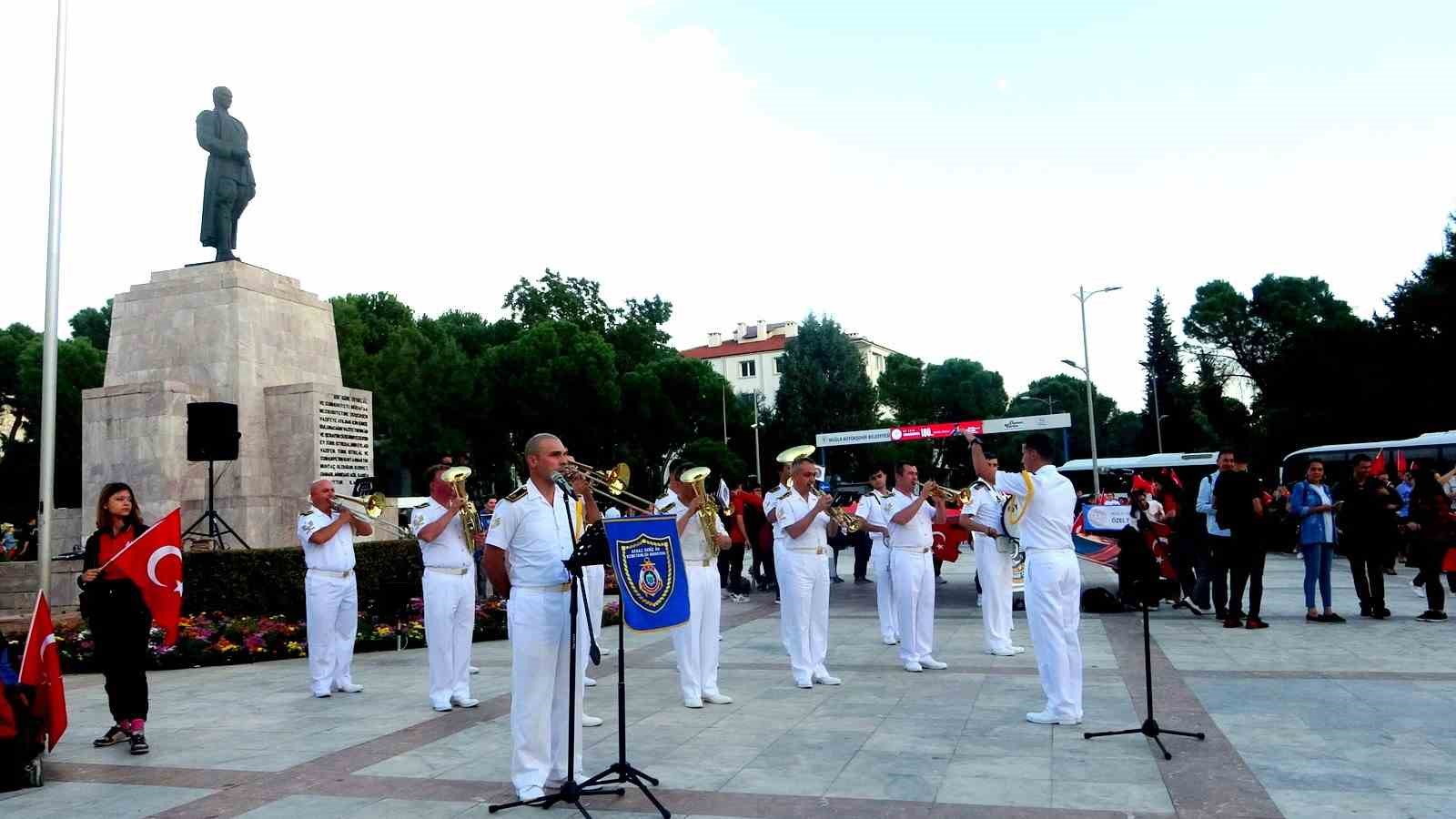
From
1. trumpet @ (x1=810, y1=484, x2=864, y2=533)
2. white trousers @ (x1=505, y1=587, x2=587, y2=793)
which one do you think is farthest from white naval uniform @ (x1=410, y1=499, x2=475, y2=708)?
trumpet @ (x1=810, y1=484, x2=864, y2=533)

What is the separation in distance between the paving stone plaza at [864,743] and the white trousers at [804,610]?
1.00ft

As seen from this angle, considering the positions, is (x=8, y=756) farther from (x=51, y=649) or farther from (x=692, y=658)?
(x=692, y=658)

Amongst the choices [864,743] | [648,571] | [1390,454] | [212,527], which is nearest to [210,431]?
[212,527]

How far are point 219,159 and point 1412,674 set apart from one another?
703 inches

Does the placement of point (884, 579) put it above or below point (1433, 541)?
below

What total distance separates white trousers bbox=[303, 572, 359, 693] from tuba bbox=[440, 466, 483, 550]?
1631 millimetres

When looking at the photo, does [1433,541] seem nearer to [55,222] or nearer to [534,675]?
[534,675]

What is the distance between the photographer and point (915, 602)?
956cm

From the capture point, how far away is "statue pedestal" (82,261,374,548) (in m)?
15.6

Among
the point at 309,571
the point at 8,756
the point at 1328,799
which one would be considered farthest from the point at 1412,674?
the point at 8,756

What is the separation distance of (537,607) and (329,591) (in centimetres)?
444

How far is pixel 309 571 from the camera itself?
30.6ft

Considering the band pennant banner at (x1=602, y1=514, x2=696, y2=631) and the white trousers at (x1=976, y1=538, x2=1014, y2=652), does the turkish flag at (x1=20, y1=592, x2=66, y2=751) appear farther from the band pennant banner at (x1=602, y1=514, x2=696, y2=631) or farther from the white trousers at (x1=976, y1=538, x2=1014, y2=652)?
the white trousers at (x1=976, y1=538, x2=1014, y2=652)

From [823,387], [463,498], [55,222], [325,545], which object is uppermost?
[823,387]
